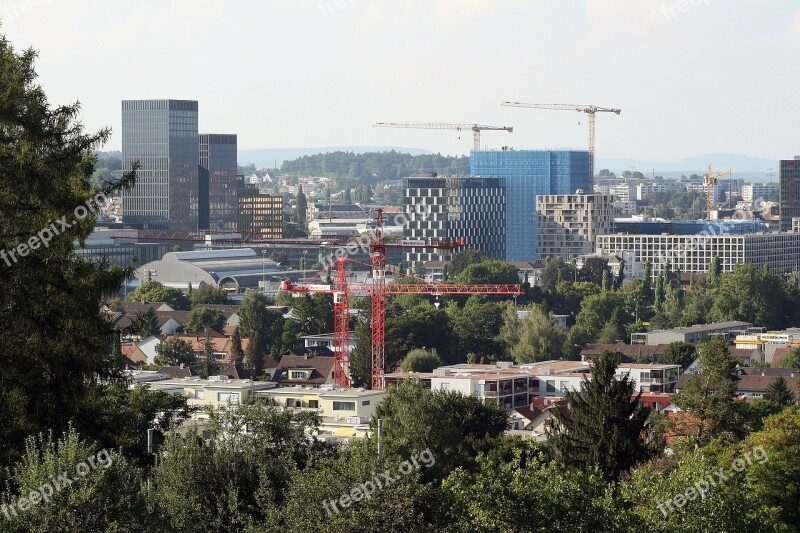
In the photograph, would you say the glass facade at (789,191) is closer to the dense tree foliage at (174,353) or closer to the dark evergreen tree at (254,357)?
the dark evergreen tree at (254,357)

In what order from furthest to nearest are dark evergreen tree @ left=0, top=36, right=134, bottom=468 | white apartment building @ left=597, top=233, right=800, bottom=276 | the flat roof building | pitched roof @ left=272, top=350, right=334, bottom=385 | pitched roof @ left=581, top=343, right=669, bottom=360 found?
white apartment building @ left=597, top=233, right=800, bottom=276 → the flat roof building → pitched roof @ left=581, top=343, right=669, bottom=360 → pitched roof @ left=272, top=350, right=334, bottom=385 → dark evergreen tree @ left=0, top=36, right=134, bottom=468

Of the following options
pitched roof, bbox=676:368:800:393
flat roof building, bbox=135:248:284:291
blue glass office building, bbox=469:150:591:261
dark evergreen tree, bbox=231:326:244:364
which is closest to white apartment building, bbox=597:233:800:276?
blue glass office building, bbox=469:150:591:261

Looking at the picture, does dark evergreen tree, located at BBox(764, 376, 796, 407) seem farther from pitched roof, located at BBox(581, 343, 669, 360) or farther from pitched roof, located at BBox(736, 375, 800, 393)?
pitched roof, located at BBox(581, 343, 669, 360)

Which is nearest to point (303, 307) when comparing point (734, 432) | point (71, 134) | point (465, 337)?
point (465, 337)

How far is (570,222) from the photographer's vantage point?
412ft

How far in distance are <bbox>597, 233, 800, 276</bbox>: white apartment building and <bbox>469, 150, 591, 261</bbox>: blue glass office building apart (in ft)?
26.3

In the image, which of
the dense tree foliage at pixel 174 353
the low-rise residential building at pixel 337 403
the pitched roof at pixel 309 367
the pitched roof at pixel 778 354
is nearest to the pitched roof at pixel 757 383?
the pitched roof at pixel 778 354

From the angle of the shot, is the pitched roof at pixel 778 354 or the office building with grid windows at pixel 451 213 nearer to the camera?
the pitched roof at pixel 778 354

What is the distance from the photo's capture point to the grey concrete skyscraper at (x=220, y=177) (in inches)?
5556

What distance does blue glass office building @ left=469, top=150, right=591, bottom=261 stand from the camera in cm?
12644

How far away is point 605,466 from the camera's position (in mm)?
25969

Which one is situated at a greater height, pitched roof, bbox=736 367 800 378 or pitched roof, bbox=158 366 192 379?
pitched roof, bbox=736 367 800 378

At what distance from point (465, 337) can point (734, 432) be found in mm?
32307

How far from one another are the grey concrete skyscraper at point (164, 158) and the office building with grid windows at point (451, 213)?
18.7 m
